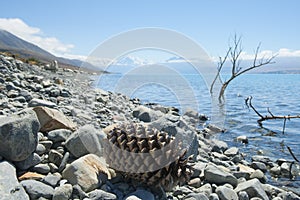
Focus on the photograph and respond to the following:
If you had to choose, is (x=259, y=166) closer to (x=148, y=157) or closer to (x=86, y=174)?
(x=148, y=157)

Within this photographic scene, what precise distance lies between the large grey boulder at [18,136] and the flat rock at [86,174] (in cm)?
47

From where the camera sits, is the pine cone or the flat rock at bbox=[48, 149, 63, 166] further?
the flat rock at bbox=[48, 149, 63, 166]

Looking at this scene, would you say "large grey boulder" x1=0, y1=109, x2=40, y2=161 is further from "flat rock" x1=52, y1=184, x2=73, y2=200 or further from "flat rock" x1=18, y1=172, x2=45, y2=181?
"flat rock" x1=52, y1=184, x2=73, y2=200

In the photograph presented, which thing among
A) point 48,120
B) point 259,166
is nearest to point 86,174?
point 48,120

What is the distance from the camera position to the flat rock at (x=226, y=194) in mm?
3408

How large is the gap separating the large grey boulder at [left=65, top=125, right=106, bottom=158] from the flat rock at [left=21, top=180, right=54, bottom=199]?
0.79m

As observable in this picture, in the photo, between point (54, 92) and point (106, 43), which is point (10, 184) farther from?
point (54, 92)

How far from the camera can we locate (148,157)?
2828mm

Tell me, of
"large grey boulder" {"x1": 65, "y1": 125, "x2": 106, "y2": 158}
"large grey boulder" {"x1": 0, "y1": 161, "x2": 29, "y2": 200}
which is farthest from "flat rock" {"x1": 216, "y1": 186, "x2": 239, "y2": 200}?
"large grey boulder" {"x1": 0, "y1": 161, "x2": 29, "y2": 200}

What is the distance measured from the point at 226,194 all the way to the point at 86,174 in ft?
5.73

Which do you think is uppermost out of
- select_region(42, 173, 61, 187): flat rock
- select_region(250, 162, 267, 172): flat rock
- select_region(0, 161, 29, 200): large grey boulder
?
select_region(0, 161, 29, 200): large grey boulder

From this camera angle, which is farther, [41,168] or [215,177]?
[215,177]

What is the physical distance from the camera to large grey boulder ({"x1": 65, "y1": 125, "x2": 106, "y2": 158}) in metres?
3.42

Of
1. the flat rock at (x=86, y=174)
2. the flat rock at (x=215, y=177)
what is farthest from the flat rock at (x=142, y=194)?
the flat rock at (x=215, y=177)
